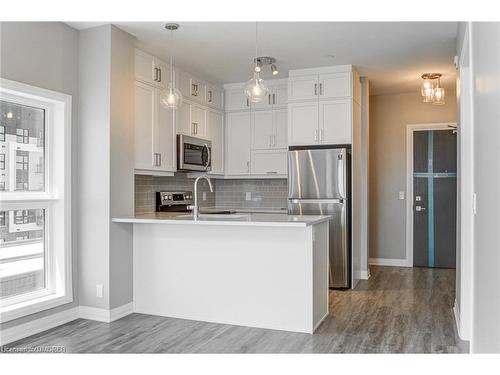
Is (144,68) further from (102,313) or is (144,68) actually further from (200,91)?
(102,313)

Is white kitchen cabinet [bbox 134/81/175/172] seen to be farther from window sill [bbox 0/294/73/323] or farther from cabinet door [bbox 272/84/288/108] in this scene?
cabinet door [bbox 272/84/288/108]

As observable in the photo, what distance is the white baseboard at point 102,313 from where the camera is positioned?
386cm

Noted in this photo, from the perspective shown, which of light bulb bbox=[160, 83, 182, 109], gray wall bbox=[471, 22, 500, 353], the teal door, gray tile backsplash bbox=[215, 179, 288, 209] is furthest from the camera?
the teal door

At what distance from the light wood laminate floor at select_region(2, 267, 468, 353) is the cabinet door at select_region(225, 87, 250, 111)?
2971 mm

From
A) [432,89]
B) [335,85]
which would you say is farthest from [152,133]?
[432,89]

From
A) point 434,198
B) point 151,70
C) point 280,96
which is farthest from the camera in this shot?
point 434,198

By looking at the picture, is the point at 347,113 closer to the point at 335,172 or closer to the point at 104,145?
the point at 335,172

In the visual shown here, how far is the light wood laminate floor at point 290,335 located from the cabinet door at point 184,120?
220 cm

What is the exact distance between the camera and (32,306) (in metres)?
3.51

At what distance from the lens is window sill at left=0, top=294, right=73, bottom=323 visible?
3.31m

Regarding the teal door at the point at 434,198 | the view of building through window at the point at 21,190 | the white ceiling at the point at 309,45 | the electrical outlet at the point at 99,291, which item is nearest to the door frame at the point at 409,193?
the teal door at the point at 434,198

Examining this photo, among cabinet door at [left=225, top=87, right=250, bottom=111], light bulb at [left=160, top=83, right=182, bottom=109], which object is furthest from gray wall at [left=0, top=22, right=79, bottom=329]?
cabinet door at [left=225, top=87, right=250, bottom=111]

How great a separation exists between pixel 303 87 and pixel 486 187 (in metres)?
3.73

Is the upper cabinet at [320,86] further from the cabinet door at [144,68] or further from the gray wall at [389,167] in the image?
the gray wall at [389,167]
